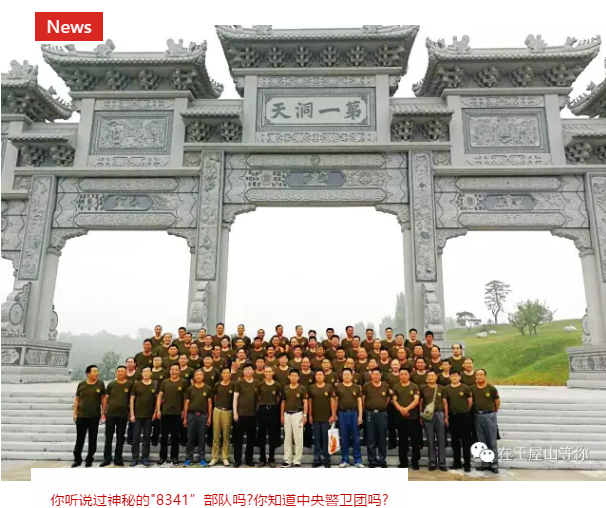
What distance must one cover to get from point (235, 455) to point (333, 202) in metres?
6.16

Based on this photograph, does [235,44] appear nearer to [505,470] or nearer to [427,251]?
[427,251]

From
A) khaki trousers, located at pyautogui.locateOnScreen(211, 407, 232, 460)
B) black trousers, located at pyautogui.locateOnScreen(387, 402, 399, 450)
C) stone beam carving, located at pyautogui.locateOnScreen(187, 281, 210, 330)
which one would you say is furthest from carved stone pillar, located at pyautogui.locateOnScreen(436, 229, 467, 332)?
khaki trousers, located at pyautogui.locateOnScreen(211, 407, 232, 460)

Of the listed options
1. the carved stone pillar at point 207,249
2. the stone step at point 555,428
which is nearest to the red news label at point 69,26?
the carved stone pillar at point 207,249

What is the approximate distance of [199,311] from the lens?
9.01 meters

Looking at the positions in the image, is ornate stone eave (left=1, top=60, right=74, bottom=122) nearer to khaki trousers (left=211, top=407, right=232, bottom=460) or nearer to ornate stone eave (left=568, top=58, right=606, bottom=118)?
khaki trousers (left=211, top=407, right=232, bottom=460)

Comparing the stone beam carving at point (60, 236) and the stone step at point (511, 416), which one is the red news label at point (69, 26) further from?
the stone beam carving at point (60, 236)

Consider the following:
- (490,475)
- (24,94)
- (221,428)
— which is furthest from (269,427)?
(24,94)

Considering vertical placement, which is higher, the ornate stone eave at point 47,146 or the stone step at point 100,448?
the ornate stone eave at point 47,146

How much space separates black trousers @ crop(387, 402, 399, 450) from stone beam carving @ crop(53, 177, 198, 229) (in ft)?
21.2

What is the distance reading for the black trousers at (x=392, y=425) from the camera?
16.4ft

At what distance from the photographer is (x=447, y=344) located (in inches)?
344

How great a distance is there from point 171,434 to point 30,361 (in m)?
5.81

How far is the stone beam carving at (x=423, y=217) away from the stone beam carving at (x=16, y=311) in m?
8.07

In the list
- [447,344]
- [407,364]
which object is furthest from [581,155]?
[407,364]
